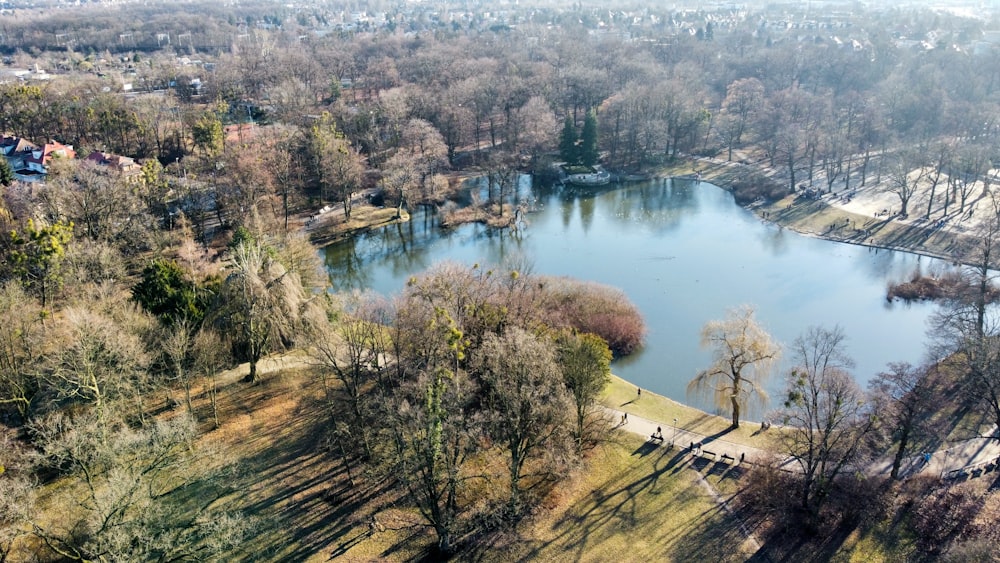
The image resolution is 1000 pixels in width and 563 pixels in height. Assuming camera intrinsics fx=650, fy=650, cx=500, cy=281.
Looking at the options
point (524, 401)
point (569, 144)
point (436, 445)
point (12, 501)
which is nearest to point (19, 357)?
point (12, 501)

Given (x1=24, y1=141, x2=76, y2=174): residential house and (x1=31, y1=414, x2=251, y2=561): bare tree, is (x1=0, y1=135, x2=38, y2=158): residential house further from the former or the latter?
(x1=31, y1=414, x2=251, y2=561): bare tree

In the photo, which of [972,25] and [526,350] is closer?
[526,350]

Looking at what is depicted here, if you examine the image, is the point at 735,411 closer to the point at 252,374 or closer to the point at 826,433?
the point at 826,433

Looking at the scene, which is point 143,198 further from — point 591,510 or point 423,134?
point 591,510

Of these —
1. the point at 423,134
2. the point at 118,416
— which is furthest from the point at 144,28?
the point at 118,416

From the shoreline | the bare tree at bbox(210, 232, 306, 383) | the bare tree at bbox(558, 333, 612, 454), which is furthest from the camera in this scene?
the shoreline

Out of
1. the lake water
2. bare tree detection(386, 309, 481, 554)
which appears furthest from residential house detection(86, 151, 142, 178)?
bare tree detection(386, 309, 481, 554)
